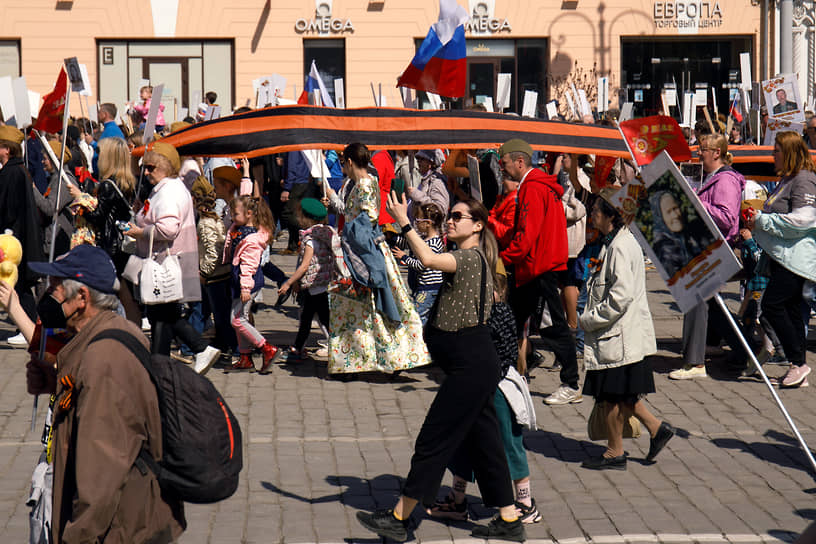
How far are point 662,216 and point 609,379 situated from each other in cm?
123

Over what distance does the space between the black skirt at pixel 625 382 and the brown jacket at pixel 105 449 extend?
137 inches

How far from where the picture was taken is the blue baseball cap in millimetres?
3932

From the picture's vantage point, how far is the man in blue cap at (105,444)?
3.54m

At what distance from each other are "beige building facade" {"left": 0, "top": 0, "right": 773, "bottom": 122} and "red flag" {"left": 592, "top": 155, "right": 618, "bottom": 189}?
17.8 metres

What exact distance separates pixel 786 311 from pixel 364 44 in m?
20.4

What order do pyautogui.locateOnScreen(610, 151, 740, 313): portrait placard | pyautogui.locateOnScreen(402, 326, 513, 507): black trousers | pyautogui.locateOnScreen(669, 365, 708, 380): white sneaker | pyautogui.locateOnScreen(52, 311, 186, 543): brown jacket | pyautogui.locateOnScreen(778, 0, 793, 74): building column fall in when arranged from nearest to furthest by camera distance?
pyautogui.locateOnScreen(52, 311, 186, 543): brown jacket < pyautogui.locateOnScreen(402, 326, 513, 507): black trousers < pyautogui.locateOnScreen(610, 151, 740, 313): portrait placard < pyautogui.locateOnScreen(669, 365, 708, 380): white sneaker < pyautogui.locateOnScreen(778, 0, 793, 74): building column

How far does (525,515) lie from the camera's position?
18.9 feet

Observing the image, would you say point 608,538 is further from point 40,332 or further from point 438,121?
point 438,121

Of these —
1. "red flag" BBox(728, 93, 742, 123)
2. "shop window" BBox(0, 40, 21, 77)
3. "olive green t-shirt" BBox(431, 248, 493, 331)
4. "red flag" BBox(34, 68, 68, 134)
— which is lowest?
"olive green t-shirt" BBox(431, 248, 493, 331)

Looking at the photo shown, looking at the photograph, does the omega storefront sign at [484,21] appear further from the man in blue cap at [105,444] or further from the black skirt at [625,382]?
the man in blue cap at [105,444]

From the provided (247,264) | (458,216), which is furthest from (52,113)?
(458,216)

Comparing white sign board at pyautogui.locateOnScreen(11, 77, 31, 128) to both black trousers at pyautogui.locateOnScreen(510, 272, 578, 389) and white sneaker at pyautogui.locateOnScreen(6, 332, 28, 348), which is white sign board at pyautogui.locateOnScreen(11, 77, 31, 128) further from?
black trousers at pyautogui.locateOnScreen(510, 272, 578, 389)

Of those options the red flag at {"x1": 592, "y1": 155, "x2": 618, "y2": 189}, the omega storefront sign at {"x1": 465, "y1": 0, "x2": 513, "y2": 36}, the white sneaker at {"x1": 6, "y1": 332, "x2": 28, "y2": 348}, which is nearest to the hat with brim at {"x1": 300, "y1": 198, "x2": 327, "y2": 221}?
the red flag at {"x1": 592, "y1": 155, "x2": 618, "y2": 189}

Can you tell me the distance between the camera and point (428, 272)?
8883 mm
